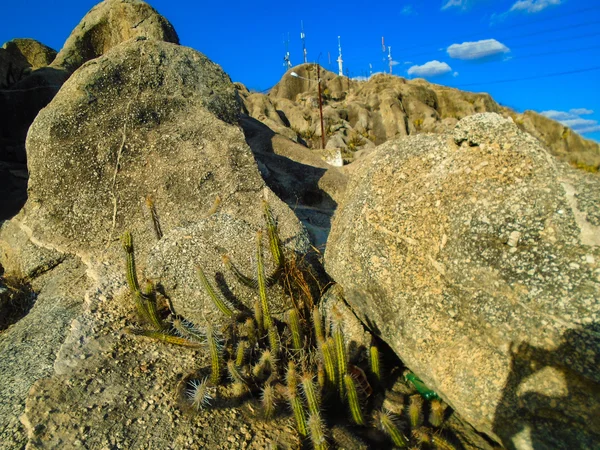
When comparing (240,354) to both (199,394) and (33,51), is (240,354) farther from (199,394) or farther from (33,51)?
(33,51)

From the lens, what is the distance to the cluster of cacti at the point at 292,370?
2586mm

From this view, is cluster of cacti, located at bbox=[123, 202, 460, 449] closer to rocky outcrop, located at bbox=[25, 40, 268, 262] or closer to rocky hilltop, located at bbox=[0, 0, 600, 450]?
rocky hilltop, located at bbox=[0, 0, 600, 450]

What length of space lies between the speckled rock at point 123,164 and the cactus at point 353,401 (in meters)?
1.60

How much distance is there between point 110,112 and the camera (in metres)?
4.42

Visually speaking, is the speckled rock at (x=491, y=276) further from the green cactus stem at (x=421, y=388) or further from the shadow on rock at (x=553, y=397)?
the green cactus stem at (x=421, y=388)

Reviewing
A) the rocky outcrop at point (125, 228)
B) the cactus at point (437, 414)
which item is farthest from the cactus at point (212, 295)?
the cactus at point (437, 414)

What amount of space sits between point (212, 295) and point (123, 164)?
185 centimetres

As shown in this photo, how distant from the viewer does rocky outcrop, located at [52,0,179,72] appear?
10.0 metres

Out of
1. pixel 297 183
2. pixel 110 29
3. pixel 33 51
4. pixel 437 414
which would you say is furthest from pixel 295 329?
pixel 33 51

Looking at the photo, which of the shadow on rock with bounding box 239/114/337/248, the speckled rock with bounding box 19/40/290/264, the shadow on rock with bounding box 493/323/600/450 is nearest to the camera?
the shadow on rock with bounding box 493/323/600/450

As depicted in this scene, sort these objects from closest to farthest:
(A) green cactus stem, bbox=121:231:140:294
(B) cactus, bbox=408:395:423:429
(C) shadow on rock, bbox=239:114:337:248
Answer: (B) cactus, bbox=408:395:423:429
(A) green cactus stem, bbox=121:231:140:294
(C) shadow on rock, bbox=239:114:337:248

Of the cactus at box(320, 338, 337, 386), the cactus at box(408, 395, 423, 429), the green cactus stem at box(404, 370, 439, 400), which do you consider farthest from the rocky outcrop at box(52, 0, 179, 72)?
the cactus at box(408, 395, 423, 429)

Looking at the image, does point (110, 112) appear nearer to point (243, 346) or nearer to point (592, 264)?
point (243, 346)

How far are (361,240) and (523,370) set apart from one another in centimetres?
118
